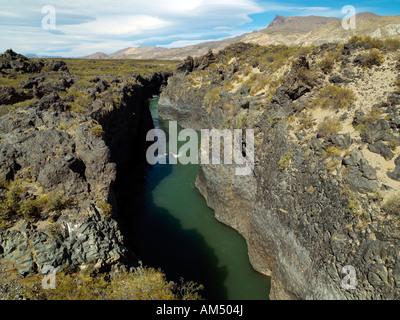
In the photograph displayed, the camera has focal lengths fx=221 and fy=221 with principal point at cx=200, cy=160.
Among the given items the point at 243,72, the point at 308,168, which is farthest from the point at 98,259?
the point at 243,72

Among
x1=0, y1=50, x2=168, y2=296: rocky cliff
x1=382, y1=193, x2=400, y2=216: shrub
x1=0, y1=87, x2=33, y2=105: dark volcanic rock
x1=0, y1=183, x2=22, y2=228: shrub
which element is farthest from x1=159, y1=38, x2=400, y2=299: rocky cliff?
x1=0, y1=87, x2=33, y2=105: dark volcanic rock

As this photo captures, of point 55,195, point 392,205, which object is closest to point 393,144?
point 392,205

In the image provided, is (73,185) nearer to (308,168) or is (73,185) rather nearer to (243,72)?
(308,168)

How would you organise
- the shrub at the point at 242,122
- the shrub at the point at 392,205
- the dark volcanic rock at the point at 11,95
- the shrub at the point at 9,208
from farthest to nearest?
1. the dark volcanic rock at the point at 11,95
2. the shrub at the point at 242,122
3. the shrub at the point at 9,208
4. the shrub at the point at 392,205

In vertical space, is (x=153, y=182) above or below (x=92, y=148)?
below

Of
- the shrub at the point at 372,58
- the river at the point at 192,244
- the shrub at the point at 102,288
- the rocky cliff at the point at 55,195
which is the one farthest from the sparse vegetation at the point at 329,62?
the shrub at the point at 102,288
